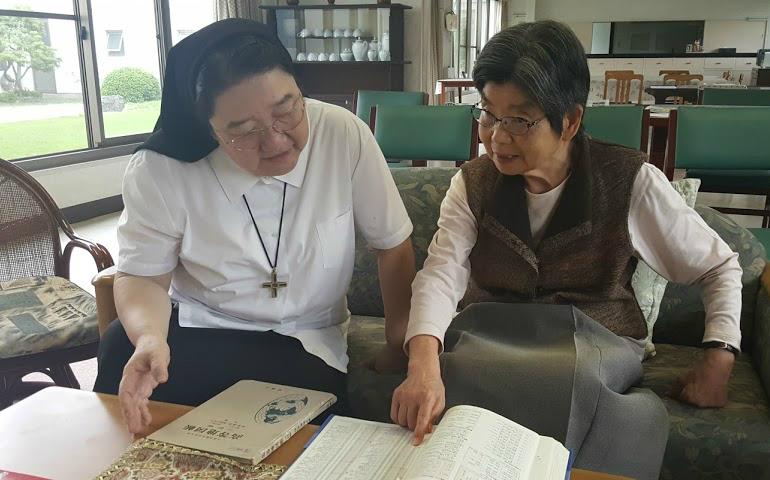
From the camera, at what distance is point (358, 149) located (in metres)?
1.27

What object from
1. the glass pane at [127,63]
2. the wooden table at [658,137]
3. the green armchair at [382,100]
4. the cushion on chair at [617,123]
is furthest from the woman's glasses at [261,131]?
the glass pane at [127,63]

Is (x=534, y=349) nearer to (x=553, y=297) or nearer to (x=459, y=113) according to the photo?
(x=553, y=297)

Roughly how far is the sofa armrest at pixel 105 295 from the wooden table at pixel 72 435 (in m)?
0.34

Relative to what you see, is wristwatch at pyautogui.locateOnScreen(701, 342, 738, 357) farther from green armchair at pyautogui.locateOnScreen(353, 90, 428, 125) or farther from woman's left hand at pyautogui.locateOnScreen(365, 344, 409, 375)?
green armchair at pyautogui.locateOnScreen(353, 90, 428, 125)

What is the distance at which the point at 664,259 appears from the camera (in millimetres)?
1238

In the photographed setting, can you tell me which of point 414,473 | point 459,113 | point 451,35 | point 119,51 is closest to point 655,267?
point 414,473

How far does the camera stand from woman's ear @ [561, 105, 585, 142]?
118cm

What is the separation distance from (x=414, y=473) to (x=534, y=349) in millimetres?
418

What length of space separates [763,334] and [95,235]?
12.6ft

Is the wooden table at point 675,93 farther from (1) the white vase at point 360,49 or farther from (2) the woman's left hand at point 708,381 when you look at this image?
(2) the woman's left hand at point 708,381

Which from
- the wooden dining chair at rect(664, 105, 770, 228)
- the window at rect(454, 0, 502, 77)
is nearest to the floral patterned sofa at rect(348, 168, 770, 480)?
the wooden dining chair at rect(664, 105, 770, 228)

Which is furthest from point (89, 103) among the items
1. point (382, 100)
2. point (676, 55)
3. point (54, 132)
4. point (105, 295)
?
point (676, 55)

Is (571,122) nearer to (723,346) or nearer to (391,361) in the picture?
(723,346)

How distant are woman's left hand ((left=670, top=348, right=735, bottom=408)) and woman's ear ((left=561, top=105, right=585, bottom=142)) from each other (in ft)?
1.52
